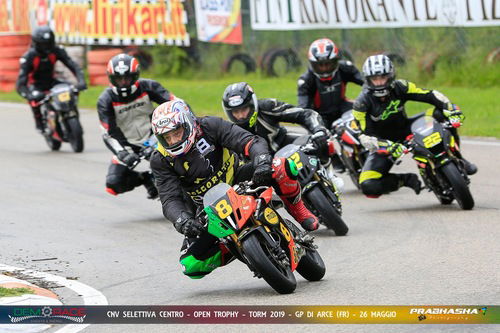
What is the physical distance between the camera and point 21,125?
77.4 feet

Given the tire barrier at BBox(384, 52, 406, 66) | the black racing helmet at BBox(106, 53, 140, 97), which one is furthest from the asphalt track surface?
the tire barrier at BBox(384, 52, 406, 66)

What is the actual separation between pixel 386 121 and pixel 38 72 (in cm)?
809

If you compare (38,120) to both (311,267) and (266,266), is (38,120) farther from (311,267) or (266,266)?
(266,266)

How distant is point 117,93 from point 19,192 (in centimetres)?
258

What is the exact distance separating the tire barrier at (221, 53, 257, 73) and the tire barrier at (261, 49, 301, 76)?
432 millimetres

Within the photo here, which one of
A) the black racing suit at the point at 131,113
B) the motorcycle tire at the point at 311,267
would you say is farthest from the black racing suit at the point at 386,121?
the motorcycle tire at the point at 311,267

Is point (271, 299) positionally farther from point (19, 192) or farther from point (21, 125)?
point (21, 125)

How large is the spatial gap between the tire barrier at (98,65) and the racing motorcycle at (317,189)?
647 inches

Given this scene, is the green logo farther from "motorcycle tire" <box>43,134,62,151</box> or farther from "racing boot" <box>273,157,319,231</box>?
"motorcycle tire" <box>43,134,62,151</box>

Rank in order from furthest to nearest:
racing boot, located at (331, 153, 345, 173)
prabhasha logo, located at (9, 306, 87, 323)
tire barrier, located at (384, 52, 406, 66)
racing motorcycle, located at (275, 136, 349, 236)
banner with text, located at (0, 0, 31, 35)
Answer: banner with text, located at (0, 0, 31, 35) < tire barrier, located at (384, 52, 406, 66) < racing boot, located at (331, 153, 345, 173) < racing motorcycle, located at (275, 136, 349, 236) < prabhasha logo, located at (9, 306, 87, 323)

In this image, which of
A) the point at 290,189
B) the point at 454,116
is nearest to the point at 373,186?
the point at 454,116

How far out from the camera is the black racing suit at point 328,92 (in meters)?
14.7

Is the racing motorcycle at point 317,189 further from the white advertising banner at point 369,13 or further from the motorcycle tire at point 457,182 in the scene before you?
the white advertising banner at point 369,13

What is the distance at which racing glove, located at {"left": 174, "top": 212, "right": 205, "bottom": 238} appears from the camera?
28.2 feet
